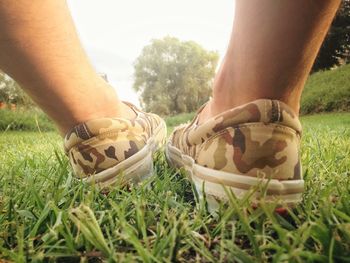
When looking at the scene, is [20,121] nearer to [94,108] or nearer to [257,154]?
[94,108]

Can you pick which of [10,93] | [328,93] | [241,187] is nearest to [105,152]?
[241,187]

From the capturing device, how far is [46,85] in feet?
3.26

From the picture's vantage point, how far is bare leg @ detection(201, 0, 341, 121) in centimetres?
78

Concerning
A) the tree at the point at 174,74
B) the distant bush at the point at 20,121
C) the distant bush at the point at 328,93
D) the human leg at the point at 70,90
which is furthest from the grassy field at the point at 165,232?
the tree at the point at 174,74

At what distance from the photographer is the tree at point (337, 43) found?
1703 cm

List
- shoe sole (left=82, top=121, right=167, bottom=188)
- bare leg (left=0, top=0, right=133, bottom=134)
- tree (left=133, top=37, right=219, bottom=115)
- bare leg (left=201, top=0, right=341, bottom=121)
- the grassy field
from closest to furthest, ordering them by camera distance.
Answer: the grassy field, bare leg (left=201, top=0, right=341, bottom=121), bare leg (left=0, top=0, right=133, bottom=134), shoe sole (left=82, top=121, right=167, bottom=188), tree (left=133, top=37, right=219, bottom=115)

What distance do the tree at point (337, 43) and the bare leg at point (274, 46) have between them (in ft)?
58.0

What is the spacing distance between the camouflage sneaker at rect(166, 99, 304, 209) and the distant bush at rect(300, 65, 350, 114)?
35.2ft

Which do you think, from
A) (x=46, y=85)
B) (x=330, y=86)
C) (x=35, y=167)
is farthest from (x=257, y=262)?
(x=330, y=86)

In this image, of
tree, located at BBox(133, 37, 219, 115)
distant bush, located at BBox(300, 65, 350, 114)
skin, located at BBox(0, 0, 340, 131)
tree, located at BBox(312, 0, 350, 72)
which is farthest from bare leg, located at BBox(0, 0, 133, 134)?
tree, located at BBox(133, 37, 219, 115)

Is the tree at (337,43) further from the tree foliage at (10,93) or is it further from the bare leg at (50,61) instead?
the bare leg at (50,61)

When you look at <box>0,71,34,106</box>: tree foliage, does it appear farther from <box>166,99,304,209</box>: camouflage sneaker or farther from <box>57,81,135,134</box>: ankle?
<box>166,99,304,209</box>: camouflage sneaker

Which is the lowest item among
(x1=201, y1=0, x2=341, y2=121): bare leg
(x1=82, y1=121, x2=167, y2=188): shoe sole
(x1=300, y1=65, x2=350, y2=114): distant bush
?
(x1=300, y1=65, x2=350, y2=114): distant bush

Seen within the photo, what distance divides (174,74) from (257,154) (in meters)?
35.5
